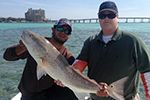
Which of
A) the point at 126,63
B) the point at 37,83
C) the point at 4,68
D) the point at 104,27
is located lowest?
the point at 4,68

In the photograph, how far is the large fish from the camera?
3.76 m

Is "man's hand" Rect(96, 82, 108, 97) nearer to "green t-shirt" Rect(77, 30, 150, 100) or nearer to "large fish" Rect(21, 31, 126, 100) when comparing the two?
"large fish" Rect(21, 31, 126, 100)

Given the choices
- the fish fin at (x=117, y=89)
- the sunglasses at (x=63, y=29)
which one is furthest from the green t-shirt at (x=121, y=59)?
the sunglasses at (x=63, y=29)

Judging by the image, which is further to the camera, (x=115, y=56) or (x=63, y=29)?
(x=63, y=29)

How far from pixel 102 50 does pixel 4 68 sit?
33.4ft

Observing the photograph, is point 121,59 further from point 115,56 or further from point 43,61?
point 43,61

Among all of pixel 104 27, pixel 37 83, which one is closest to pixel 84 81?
pixel 104 27

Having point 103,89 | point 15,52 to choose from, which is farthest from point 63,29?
point 103,89

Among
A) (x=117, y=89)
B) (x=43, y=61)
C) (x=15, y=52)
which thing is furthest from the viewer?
(x=15, y=52)

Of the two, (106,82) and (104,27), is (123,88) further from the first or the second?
(104,27)

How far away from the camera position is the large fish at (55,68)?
3.76 m

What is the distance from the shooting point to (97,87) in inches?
160

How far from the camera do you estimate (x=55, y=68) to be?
3.79 metres

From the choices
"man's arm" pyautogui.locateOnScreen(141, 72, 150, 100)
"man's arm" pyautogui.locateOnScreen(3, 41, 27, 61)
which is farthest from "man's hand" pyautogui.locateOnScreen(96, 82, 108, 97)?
"man's arm" pyautogui.locateOnScreen(3, 41, 27, 61)
